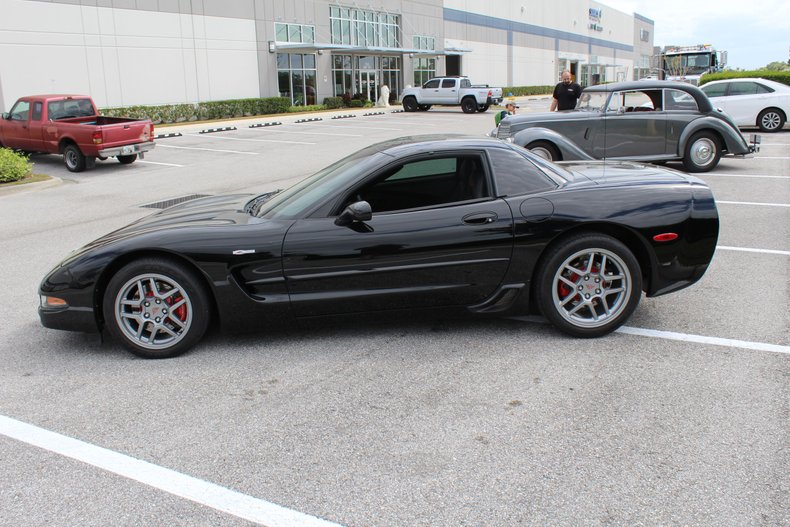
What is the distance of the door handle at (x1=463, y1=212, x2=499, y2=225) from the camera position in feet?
15.2

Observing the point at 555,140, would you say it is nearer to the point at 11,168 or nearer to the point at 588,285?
the point at 588,285

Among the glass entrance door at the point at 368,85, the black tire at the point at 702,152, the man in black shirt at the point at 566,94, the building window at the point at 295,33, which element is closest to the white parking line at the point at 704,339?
the black tire at the point at 702,152

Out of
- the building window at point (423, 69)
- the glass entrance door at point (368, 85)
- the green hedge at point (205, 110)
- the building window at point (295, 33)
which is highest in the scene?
the building window at point (295, 33)

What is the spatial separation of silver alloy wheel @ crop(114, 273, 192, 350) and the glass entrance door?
126ft

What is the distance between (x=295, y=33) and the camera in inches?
1469

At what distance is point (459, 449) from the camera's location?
11.1ft

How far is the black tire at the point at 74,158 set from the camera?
15.6m

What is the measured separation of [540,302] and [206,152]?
16266 millimetres

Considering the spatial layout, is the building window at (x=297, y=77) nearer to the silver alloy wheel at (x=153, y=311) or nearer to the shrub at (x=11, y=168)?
the shrub at (x=11, y=168)

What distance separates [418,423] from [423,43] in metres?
47.8

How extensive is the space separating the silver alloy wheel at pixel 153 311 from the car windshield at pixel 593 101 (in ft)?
32.8

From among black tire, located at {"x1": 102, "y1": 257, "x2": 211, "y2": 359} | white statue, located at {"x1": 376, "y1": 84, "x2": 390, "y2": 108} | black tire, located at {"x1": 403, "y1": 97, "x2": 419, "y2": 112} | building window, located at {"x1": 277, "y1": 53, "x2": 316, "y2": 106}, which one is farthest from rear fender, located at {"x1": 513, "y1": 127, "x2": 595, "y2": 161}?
white statue, located at {"x1": 376, "y1": 84, "x2": 390, "y2": 108}

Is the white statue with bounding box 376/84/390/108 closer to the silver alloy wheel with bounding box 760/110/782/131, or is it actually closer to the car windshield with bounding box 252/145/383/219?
the silver alloy wheel with bounding box 760/110/782/131

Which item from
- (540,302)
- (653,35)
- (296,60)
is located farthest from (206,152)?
(653,35)
